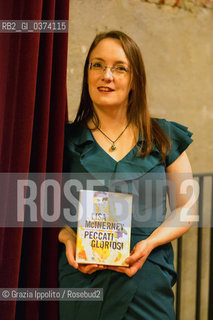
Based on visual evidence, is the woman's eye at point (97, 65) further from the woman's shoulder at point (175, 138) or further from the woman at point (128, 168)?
the woman's shoulder at point (175, 138)

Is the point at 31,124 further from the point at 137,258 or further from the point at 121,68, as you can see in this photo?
the point at 137,258

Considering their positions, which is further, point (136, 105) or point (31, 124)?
point (136, 105)

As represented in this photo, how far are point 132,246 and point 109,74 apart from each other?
623 millimetres

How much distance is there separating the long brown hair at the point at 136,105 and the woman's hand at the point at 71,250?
404 mm

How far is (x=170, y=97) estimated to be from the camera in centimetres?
237

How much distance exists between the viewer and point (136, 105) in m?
1.42

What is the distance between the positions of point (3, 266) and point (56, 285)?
236 millimetres

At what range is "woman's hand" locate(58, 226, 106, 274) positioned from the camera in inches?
→ 48.0

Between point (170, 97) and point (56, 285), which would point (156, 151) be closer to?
point (56, 285)

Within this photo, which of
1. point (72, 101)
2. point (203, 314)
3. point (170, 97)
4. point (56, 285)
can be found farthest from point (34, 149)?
point (203, 314)

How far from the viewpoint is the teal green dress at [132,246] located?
1.28 meters

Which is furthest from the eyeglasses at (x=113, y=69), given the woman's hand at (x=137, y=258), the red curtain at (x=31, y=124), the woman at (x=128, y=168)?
the woman's hand at (x=137, y=258)

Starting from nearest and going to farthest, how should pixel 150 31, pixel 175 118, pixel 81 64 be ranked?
pixel 81 64 < pixel 150 31 < pixel 175 118

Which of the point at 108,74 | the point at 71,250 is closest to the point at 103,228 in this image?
the point at 71,250
